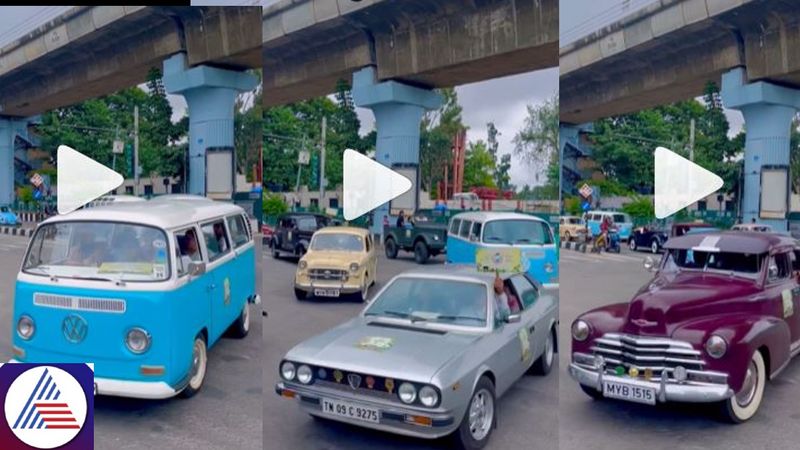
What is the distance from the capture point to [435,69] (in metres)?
4.32

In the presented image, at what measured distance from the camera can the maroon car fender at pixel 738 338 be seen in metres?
4.21

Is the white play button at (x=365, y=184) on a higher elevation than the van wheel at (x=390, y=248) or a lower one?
higher

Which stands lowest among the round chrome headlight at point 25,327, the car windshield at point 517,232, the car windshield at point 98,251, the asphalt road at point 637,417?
the asphalt road at point 637,417

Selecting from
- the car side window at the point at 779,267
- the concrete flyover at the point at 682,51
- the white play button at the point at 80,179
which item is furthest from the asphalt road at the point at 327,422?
the car side window at the point at 779,267

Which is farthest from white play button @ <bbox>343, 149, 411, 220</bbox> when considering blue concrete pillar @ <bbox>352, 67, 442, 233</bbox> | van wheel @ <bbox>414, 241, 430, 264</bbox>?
van wheel @ <bbox>414, 241, 430, 264</bbox>

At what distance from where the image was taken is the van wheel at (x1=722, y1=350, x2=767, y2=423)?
433 centimetres

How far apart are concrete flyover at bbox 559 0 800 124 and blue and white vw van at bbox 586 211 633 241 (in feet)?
2.54

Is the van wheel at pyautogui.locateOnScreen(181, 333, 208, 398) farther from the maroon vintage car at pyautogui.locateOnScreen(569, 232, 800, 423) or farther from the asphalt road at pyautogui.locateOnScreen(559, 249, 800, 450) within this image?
the maroon vintage car at pyautogui.locateOnScreen(569, 232, 800, 423)

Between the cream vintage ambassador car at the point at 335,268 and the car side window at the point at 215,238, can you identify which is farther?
the car side window at the point at 215,238

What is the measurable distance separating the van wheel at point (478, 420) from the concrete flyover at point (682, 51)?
210 centimetres

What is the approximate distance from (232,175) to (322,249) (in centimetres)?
117

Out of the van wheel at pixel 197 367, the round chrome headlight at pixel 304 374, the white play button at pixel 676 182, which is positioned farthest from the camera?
the white play button at pixel 676 182

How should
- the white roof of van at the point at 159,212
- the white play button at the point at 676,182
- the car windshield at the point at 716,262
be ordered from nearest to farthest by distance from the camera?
the white roof of van at the point at 159,212 → the white play button at the point at 676,182 → the car windshield at the point at 716,262

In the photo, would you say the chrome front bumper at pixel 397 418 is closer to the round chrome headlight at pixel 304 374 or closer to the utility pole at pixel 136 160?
the round chrome headlight at pixel 304 374
